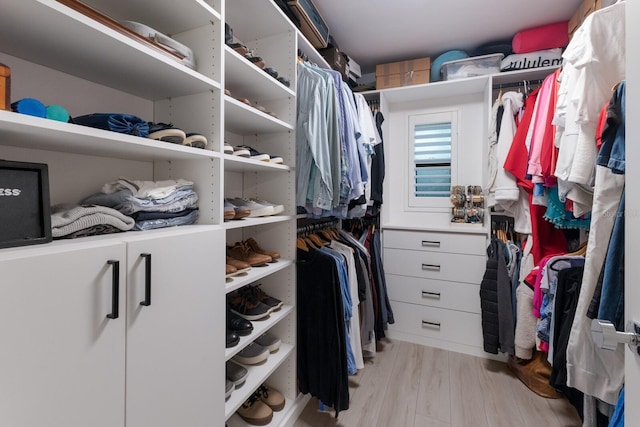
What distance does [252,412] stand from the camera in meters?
1.46

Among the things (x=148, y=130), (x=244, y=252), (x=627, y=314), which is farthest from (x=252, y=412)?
(x=627, y=314)

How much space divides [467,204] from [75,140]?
2563 mm

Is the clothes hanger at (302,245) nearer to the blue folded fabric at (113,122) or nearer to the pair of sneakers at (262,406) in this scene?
the pair of sneakers at (262,406)

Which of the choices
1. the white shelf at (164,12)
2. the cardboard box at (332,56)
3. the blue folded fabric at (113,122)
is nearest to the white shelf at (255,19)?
the white shelf at (164,12)

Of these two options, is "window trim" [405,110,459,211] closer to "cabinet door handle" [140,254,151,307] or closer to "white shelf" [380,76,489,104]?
"white shelf" [380,76,489,104]

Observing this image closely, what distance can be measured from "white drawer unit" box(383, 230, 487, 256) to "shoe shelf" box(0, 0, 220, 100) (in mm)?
1891

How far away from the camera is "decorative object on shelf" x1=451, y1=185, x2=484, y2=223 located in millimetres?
2443

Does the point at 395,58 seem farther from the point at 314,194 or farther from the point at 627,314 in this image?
the point at 627,314

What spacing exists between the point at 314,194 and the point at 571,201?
1.26m

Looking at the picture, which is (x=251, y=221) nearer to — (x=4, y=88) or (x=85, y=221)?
(x=85, y=221)

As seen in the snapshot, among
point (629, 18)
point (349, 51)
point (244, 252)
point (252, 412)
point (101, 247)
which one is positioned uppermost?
point (349, 51)

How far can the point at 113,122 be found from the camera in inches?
31.2

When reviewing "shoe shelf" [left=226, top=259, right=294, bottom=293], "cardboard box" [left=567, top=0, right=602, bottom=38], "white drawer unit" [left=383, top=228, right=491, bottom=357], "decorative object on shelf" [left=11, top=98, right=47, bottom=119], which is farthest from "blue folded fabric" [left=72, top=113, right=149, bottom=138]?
"cardboard box" [left=567, top=0, right=602, bottom=38]

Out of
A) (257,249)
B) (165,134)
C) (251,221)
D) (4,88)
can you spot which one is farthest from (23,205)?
(257,249)
